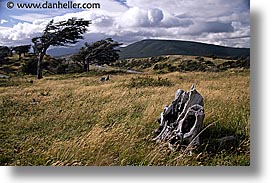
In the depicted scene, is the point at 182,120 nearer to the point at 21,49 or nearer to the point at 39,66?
the point at 39,66

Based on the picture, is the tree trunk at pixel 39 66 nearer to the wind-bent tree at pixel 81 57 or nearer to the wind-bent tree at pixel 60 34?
the wind-bent tree at pixel 60 34

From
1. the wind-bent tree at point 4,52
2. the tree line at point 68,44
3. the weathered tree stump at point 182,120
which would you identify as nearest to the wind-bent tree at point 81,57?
the tree line at point 68,44

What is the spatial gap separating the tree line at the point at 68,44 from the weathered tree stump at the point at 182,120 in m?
0.51

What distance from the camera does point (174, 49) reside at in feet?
12.2

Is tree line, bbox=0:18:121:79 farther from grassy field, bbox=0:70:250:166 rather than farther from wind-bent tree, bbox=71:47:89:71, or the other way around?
grassy field, bbox=0:70:250:166

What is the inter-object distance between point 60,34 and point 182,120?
0.98m

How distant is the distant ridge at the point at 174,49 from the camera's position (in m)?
3.68

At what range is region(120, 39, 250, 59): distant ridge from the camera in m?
3.68

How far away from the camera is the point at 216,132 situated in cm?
365

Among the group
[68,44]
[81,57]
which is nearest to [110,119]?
[81,57]

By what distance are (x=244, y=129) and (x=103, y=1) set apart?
4.06ft
